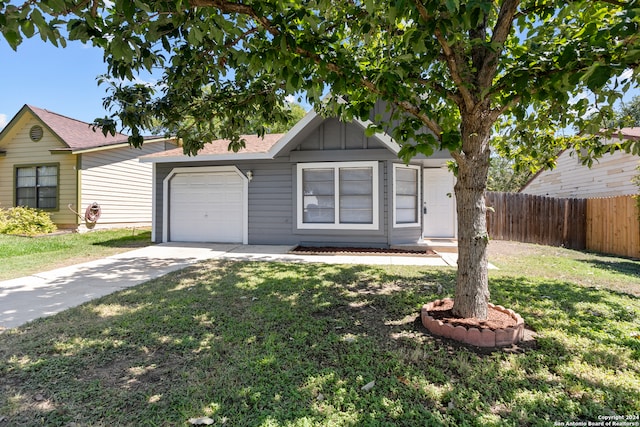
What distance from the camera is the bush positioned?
37.9ft

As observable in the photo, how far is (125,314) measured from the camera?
4.02 metres

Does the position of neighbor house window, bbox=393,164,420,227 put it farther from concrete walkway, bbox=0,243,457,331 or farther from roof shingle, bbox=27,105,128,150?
roof shingle, bbox=27,105,128,150

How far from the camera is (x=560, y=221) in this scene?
11250 mm

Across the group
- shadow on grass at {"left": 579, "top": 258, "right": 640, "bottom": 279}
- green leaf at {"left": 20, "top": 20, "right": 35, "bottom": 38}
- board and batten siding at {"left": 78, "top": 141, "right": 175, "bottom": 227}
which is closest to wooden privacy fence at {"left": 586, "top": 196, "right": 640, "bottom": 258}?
shadow on grass at {"left": 579, "top": 258, "right": 640, "bottom": 279}

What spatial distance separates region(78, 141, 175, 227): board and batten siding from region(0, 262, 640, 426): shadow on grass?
34.4 ft

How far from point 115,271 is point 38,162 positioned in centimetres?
996

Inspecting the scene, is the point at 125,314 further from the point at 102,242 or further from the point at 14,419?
the point at 102,242

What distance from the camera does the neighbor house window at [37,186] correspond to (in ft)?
41.5

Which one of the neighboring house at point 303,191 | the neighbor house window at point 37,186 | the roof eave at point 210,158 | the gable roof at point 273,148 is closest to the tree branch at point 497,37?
the gable roof at point 273,148

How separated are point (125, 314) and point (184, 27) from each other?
344 centimetres

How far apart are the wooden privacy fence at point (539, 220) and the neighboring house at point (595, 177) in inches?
71.7

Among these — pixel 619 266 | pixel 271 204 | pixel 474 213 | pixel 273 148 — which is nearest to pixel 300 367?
pixel 474 213

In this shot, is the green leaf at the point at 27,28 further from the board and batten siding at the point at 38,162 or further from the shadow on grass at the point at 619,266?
the board and batten siding at the point at 38,162

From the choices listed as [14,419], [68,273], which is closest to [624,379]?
[14,419]
